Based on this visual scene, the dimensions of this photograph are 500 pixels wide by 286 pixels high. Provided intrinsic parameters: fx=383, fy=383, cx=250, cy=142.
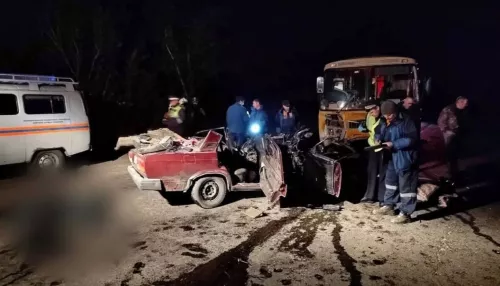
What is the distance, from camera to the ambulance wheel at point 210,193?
6.94 metres

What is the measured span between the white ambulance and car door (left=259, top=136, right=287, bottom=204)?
5836 millimetres

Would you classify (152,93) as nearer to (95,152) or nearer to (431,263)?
(95,152)

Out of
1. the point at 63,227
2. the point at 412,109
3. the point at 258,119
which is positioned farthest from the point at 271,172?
the point at 258,119

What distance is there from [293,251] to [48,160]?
Answer: 299 inches

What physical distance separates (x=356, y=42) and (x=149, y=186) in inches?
Result: 1348

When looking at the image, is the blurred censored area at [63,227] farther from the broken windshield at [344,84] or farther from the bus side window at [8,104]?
the broken windshield at [344,84]

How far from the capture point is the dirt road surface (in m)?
4.47

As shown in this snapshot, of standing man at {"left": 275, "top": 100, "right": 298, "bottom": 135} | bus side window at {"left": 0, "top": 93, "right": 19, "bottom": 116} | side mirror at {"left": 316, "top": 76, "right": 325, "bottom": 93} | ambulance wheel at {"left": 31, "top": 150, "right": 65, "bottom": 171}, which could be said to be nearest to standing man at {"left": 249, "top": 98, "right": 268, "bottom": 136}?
standing man at {"left": 275, "top": 100, "right": 298, "bottom": 135}

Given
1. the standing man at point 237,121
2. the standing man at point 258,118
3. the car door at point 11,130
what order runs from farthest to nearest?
1. the standing man at point 258,118
2. the standing man at point 237,121
3. the car door at point 11,130

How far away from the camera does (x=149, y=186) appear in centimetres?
654


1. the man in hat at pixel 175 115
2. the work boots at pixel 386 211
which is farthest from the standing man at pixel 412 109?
the man in hat at pixel 175 115

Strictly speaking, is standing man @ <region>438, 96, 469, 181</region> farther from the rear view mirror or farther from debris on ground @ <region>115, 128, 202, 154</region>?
debris on ground @ <region>115, 128, 202, 154</region>

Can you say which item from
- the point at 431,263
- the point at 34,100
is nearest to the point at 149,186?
the point at 431,263

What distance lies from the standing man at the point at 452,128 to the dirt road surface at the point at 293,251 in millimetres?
1281
